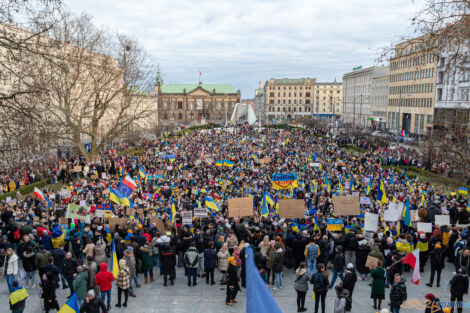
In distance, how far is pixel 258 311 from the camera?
3275 mm


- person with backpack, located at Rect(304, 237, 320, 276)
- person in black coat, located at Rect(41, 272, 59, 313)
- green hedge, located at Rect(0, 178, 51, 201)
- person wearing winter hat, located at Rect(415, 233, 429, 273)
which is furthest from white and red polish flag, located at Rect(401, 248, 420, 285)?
green hedge, located at Rect(0, 178, 51, 201)

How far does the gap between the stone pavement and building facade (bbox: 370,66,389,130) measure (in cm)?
7368

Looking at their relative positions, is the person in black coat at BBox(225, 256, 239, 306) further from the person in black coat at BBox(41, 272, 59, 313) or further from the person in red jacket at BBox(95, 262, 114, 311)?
the person in black coat at BBox(41, 272, 59, 313)

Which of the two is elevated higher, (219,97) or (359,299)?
(219,97)

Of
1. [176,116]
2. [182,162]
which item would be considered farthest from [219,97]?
[182,162]

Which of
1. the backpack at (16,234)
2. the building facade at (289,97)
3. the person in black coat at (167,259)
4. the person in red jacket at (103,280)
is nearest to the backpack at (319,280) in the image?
the person in black coat at (167,259)

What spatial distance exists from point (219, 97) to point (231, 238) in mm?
132679

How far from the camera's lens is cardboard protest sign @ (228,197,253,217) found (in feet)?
46.4

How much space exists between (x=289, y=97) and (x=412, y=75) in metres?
92.8

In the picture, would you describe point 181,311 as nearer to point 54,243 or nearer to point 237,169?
point 54,243

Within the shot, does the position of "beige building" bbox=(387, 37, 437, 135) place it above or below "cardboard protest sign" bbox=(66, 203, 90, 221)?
above

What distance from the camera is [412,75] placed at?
61.9 metres

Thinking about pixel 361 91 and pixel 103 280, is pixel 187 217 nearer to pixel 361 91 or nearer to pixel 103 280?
pixel 103 280

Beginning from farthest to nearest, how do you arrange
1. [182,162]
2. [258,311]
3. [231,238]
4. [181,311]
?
[182,162] → [231,238] → [181,311] → [258,311]
